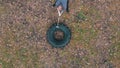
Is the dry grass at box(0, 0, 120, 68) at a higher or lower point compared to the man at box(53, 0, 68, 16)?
lower

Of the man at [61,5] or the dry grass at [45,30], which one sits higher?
the man at [61,5]

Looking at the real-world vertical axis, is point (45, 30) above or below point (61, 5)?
below

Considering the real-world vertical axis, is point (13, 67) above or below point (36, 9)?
below

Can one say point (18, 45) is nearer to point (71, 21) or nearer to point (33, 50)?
point (33, 50)

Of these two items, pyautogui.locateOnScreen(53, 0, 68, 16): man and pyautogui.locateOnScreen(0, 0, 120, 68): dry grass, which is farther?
pyautogui.locateOnScreen(0, 0, 120, 68): dry grass

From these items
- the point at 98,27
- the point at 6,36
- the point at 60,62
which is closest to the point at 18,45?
the point at 6,36

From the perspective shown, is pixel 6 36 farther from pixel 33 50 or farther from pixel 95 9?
pixel 95 9

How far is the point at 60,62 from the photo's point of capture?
13.9 meters

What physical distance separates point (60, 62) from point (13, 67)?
1328 mm

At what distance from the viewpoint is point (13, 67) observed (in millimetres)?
13891

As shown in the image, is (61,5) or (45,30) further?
(45,30)

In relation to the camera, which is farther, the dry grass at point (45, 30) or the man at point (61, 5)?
the dry grass at point (45, 30)

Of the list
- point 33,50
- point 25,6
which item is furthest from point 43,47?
A: point 25,6

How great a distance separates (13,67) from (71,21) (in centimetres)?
208
